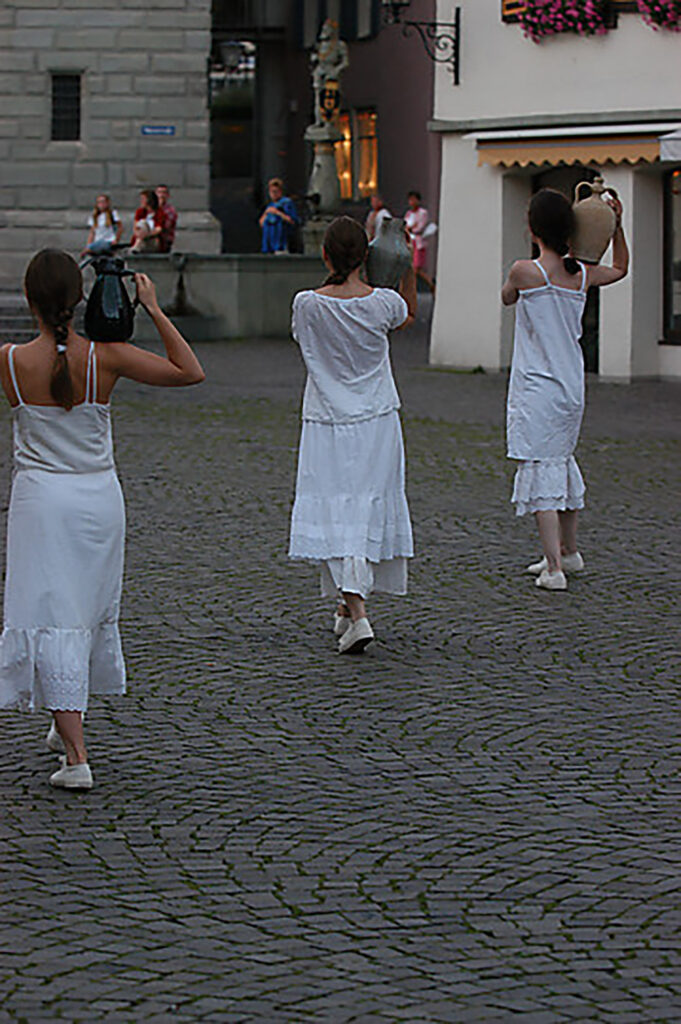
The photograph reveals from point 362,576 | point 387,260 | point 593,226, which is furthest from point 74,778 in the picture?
point 593,226

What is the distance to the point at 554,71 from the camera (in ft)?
81.4

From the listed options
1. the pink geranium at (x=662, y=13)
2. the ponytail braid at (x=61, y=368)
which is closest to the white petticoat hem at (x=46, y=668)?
the ponytail braid at (x=61, y=368)

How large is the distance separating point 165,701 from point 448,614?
2.24 meters

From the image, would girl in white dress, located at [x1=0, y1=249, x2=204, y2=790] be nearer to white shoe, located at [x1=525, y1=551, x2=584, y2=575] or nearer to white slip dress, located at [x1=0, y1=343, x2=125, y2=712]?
white slip dress, located at [x1=0, y1=343, x2=125, y2=712]

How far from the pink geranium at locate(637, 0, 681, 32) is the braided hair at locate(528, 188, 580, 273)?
13347 mm

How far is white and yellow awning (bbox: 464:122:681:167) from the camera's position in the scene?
2338 centimetres

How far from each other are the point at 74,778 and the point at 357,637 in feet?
7.93

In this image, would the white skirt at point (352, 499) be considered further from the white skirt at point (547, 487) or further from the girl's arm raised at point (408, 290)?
the white skirt at point (547, 487)

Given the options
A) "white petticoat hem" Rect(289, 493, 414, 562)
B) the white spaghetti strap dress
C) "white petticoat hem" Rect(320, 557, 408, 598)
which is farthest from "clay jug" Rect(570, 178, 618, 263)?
"white petticoat hem" Rect(320, 557, 408, 598)

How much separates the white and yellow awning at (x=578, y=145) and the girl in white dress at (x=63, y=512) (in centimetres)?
1664

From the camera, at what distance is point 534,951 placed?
5039mm

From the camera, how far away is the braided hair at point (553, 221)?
10.3m

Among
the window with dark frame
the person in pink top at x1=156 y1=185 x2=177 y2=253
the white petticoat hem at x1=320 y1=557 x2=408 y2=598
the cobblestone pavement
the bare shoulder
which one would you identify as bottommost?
the cobblestone pavement

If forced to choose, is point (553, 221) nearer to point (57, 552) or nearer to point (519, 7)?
point (57, 552)
